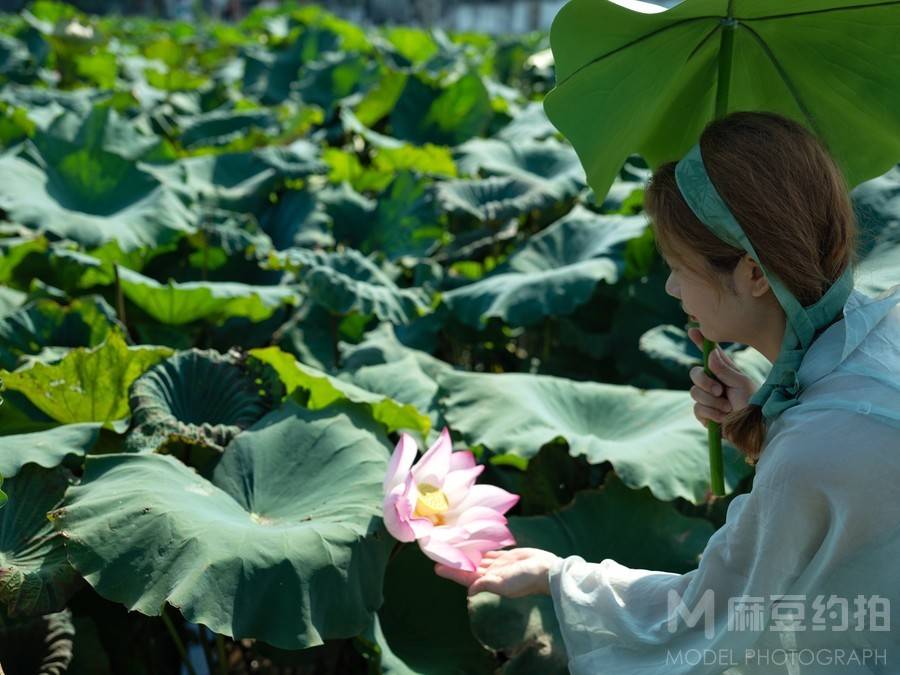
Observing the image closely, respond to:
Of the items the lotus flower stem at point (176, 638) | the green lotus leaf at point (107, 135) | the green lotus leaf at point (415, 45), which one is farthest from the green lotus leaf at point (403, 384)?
the green lotus leaf at point (415, 45)

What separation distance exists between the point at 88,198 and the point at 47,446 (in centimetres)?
152

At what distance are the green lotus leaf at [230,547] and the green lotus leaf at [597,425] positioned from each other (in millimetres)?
306

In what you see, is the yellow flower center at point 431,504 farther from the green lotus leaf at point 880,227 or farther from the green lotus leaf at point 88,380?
the green lotus leaf at point 880,227

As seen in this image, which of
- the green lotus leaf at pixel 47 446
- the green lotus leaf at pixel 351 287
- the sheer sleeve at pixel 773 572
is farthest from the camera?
the green lotus leaf at pixel 351 287

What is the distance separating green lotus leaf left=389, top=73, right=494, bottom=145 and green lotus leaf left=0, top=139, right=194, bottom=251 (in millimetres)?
1567

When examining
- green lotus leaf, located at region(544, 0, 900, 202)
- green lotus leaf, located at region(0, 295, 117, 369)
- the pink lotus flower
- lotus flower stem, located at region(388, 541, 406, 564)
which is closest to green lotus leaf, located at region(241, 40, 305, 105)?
green lotus leaf, located at region(0, 295, 117, 369)

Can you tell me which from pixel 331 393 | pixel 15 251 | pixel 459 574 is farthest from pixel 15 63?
pixel 459 574

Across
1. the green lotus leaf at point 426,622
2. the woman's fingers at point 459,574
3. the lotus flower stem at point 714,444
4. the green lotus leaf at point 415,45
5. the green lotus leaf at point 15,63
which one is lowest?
the green lotus leaf at point 415,45

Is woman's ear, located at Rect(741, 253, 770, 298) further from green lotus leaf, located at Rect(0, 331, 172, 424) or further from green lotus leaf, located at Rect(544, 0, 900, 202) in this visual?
green lotus leaf, located at Rect(0, 331, 172, 424)

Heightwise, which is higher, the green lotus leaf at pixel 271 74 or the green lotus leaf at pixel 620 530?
the green lotus leaf at pixel 620 530

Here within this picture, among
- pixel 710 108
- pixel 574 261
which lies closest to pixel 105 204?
pixel 574 261

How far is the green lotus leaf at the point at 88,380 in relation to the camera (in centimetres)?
197

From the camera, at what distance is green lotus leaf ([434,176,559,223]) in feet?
10.4

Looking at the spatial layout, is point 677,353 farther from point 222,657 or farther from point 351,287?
point 222,657
